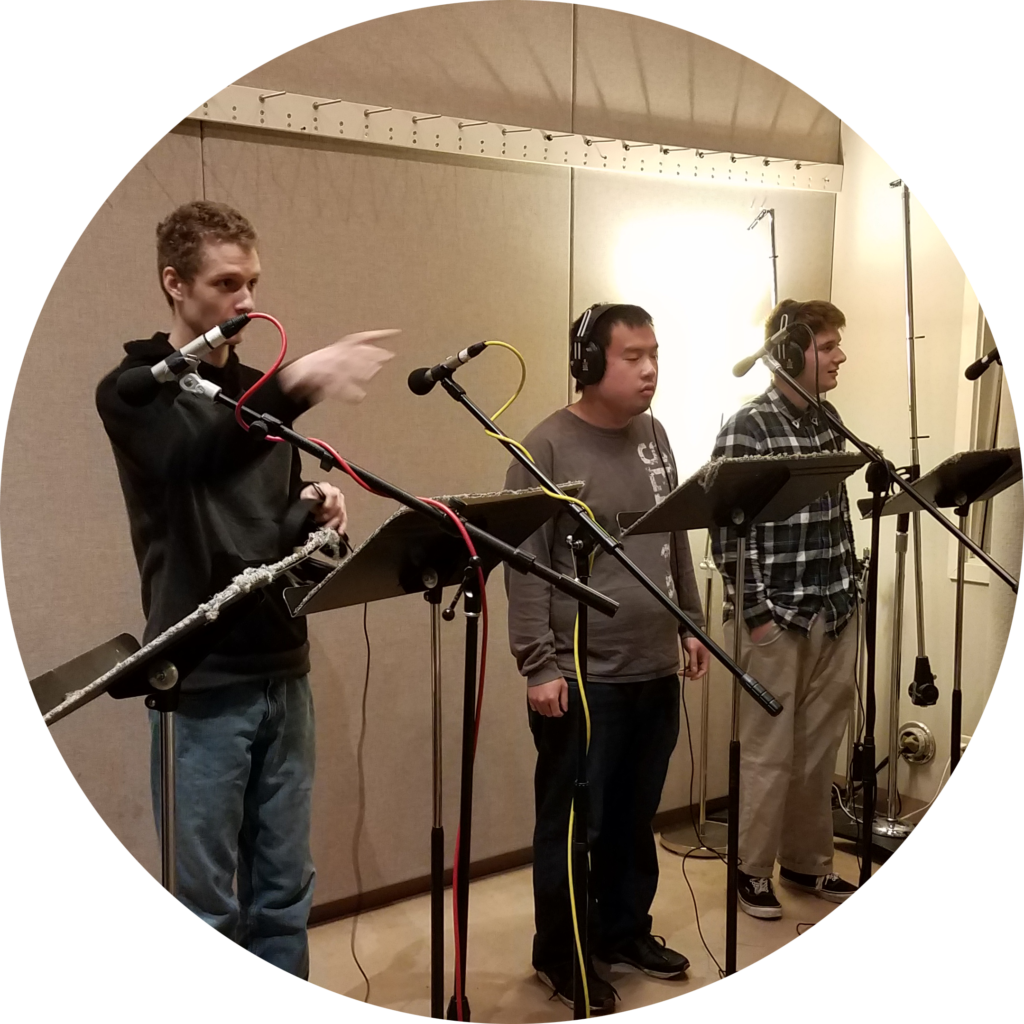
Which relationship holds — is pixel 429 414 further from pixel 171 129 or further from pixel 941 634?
pixel 941 634

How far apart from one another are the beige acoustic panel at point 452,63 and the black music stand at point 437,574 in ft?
4.52

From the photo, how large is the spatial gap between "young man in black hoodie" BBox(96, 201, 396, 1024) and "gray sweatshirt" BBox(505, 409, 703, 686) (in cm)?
49

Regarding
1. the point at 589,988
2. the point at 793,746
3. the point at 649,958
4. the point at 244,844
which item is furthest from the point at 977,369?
the point at 244,844

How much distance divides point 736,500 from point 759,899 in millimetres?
1286

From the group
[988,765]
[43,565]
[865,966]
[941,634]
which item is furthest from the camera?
[941,634]

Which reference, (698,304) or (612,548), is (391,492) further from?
(698,304)

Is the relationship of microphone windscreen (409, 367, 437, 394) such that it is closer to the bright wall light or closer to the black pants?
the black pants

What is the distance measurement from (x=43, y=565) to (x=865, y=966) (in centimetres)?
218

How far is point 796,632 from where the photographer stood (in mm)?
2797

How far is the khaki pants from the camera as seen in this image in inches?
110

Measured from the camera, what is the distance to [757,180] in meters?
3.36

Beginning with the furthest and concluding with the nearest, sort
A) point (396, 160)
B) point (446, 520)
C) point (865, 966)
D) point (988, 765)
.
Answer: point (988, 765), point (396, 160), point (865, 966), point (446, 520)

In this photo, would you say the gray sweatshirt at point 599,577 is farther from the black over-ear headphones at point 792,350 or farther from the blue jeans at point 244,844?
the black over-ear headphones at point 792,350

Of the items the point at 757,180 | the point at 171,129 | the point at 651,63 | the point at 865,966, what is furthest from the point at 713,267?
the point at 865,966
